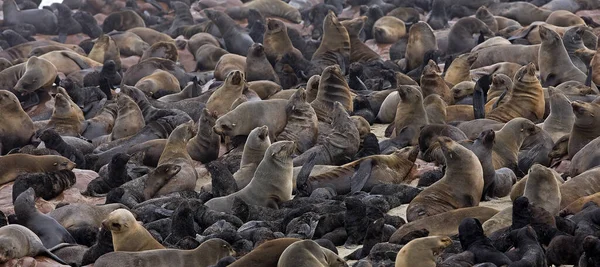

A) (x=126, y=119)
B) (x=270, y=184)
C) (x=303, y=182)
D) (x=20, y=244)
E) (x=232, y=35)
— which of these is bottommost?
(x=232, y=35)

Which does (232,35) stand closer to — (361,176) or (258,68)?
(258,68)

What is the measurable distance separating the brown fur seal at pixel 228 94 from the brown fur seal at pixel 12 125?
2191mm

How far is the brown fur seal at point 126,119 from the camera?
14.1m

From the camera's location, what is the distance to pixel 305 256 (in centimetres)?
755

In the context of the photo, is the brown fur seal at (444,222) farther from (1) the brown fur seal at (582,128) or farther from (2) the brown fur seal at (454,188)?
(1) the brown fur seal at (582,128)

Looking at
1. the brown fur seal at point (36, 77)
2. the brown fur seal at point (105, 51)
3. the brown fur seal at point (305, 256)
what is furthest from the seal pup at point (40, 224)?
the brown fur seal at point (105, 51)

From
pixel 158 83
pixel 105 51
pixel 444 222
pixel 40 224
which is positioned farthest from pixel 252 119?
pixel 105 51

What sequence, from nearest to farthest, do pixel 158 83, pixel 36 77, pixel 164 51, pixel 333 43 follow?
1. pixel 36 77
2. pixel 158 83
3. pixel 333 43
4. pixel 164 51

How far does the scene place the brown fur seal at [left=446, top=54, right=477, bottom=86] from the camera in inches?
612

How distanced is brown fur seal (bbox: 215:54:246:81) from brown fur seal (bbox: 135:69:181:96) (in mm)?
653

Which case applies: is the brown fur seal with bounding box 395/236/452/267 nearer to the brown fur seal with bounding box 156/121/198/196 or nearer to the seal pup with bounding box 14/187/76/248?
the seal pup with bounding box 14/187/76/248

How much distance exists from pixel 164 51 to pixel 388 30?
3812 mm

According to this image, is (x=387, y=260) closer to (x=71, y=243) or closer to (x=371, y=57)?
(x=71, y=243)

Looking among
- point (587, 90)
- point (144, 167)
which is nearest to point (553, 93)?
point (587, 90)
